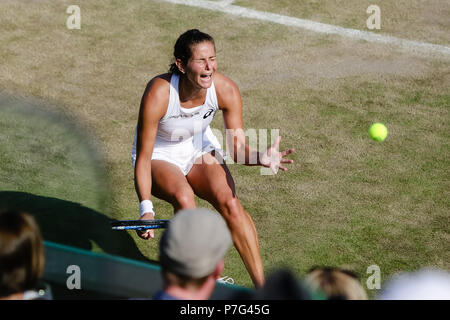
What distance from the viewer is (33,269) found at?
309 cm

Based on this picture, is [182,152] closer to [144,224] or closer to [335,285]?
[144,224]

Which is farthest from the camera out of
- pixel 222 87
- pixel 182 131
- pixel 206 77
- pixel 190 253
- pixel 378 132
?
pixel 378 132

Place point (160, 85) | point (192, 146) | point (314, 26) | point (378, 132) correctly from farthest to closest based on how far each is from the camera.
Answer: point (314, 26), point (378, 132), point (192, 146), point (160, 85)

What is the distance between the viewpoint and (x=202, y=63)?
18.1 ft

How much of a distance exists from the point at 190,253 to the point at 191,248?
24 millimetres

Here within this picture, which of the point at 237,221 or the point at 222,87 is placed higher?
the point at 222,87

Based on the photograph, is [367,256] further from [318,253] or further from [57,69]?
[57,69]

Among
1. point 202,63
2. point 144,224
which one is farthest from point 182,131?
point 144,224

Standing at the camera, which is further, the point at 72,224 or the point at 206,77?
the point at 72,224

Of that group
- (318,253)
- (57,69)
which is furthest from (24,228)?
(57,69)

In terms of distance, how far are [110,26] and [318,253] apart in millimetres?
6225

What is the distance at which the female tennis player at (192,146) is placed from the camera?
551cm

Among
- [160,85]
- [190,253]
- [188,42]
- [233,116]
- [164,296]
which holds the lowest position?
[164,296]

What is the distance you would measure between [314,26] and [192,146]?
5528 millimetres
